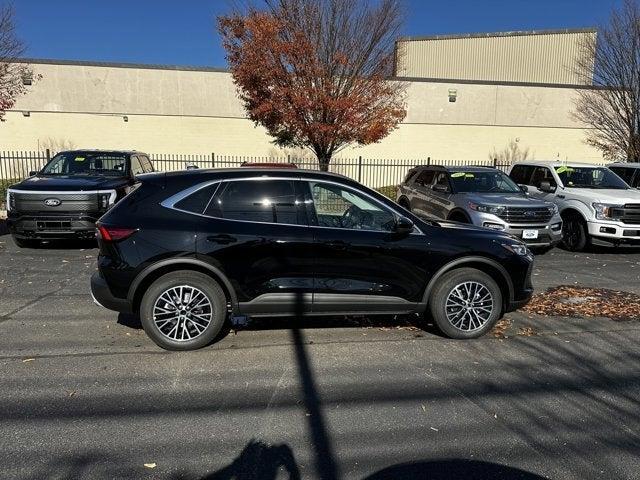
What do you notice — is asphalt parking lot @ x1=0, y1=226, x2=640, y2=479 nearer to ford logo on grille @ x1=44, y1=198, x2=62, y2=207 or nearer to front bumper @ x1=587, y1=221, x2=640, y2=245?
ford logo on grille @ x1=44, y1=198, x2=62, y2=207

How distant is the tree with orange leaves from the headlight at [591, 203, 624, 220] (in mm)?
6881

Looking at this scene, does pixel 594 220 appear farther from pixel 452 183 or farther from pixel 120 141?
pixel 120 141

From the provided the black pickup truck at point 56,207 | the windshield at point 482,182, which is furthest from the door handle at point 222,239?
the windshield at point 482,182

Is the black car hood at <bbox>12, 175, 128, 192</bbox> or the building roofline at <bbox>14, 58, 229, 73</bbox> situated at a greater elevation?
the building roofline at <bbox>14, 58, 229, 73</bbox>

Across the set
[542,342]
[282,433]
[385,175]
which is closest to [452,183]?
[542,342]

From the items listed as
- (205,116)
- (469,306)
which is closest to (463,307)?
(469,306)

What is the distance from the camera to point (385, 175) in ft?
81.3

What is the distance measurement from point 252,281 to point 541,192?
868 centimetres

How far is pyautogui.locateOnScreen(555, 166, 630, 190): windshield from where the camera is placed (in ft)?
37.0

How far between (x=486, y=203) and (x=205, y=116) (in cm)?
1804

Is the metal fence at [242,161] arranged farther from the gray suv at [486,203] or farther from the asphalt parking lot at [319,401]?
the asphalt parking lot at [319,401]

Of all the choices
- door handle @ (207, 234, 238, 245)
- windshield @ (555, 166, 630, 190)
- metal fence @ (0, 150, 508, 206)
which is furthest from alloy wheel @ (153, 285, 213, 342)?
metal fence @ (0, 150, 508, 206)

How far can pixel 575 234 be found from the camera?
10.8 m

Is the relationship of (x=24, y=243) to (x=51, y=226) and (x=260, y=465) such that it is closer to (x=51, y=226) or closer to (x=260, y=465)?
(x=51, y=226)
